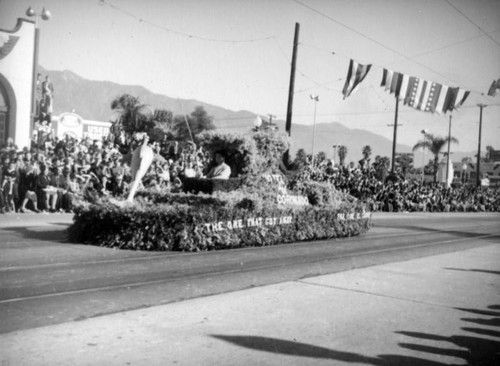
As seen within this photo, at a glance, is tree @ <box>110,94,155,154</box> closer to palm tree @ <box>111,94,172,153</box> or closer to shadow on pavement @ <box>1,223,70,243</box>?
palm tree @ <box>111,94,172,153</box>

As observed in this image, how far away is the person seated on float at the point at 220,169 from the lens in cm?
1301

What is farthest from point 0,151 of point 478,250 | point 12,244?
point 478,250

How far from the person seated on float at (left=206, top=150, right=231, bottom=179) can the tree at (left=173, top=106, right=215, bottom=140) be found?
133ft

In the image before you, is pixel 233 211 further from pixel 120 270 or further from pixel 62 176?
pixel 62 176

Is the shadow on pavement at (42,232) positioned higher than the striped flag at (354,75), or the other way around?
the striped flag at (354,75)

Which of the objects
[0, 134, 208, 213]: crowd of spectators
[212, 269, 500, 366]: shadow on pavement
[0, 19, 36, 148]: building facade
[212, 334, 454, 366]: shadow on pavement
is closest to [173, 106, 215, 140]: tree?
[0, 134, 208, 213]: crowd of spectators

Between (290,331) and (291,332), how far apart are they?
0.04 m

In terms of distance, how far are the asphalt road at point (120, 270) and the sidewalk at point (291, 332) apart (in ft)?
1.54

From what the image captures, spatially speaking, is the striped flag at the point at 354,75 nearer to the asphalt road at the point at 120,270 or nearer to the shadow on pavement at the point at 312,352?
the asphalt road at the point at 120,270

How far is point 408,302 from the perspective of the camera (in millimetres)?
6516

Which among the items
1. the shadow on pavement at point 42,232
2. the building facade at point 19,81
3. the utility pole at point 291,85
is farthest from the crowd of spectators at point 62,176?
the utility pole at point 291,85

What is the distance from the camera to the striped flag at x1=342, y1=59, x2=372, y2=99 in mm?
18188

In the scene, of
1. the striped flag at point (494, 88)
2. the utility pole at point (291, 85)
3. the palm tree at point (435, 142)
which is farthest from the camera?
the palm tree at point (435, 142)

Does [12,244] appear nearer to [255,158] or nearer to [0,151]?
[0,151]
